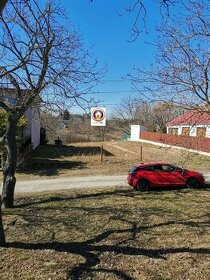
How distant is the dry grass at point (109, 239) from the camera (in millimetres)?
6455

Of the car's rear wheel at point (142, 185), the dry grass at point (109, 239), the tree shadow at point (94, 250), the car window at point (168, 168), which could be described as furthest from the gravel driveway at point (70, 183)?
the tree shadow at point (94, 250)

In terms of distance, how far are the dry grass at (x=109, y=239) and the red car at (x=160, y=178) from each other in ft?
8.65

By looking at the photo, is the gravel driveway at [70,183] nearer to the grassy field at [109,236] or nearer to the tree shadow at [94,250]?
the grassy field at [109,236]

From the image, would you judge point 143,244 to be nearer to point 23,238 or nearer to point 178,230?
point 178,230

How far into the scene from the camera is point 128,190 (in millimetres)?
16266

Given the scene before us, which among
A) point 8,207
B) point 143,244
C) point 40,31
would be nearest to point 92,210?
point 8,207

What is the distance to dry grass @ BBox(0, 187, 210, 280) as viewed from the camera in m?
6.46

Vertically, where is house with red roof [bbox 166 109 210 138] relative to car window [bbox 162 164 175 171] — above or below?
above

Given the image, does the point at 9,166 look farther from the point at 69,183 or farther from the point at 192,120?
the point at 69,183

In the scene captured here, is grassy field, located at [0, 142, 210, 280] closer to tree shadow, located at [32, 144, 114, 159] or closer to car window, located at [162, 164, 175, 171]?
car window, located at [162, 164, 175, 171]

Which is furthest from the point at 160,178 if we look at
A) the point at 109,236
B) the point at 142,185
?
the point at 109,236

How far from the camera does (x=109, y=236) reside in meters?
8.59

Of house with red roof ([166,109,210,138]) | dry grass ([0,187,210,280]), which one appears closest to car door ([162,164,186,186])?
house with red roof ([166,109,210,138])

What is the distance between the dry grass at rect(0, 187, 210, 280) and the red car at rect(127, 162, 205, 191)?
8.65ft
